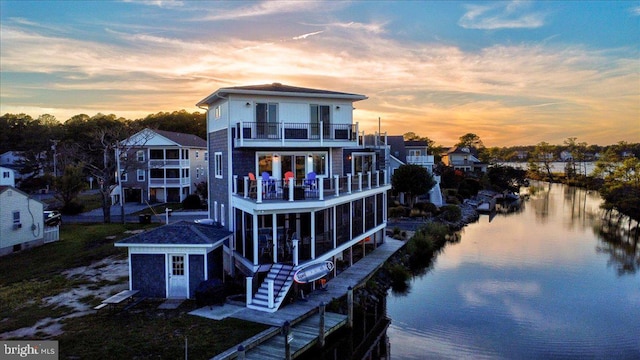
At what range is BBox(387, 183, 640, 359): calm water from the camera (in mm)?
15672

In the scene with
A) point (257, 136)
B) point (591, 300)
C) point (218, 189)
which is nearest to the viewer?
point (257, 136)

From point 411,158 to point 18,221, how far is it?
41.9 meters

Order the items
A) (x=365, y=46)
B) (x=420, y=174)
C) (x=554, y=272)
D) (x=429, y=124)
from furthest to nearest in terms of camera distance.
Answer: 1. (x=429, y=124)
2. (x=420, y=174)
3. (x=365, y=46)
4. (x=554, y=272)

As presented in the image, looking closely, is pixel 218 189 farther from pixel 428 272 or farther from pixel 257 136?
pixel 428 272

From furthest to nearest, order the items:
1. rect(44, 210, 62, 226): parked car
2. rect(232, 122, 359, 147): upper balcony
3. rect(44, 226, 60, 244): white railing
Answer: rect(44, 210, 62, 226): parked car, rect(44, 226, 60, 244): white railing, rect(232, 122, 359, 147): upper balcony

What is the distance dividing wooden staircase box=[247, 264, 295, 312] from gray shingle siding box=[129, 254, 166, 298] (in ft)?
13.0

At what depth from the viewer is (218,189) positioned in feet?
72.8

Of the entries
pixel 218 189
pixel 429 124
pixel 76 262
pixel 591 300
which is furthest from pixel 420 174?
pixel 76 262

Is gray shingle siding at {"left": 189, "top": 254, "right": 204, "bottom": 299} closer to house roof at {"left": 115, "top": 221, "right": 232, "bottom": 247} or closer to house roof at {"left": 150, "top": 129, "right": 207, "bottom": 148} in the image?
house roof at {"left": 115, "top": 221, "right": 232, "bottom": 247}

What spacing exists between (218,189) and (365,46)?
15.0 metres

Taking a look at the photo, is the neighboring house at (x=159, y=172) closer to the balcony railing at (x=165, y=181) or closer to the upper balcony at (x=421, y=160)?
the balcony railing at (x=165, y=181)

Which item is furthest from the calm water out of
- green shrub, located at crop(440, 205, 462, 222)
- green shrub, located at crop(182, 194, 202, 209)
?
green shrub, located at crop(182, 194, 202, 209)

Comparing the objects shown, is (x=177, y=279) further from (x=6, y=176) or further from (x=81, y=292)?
(x=6, y=176)

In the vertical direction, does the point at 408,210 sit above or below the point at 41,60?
below
